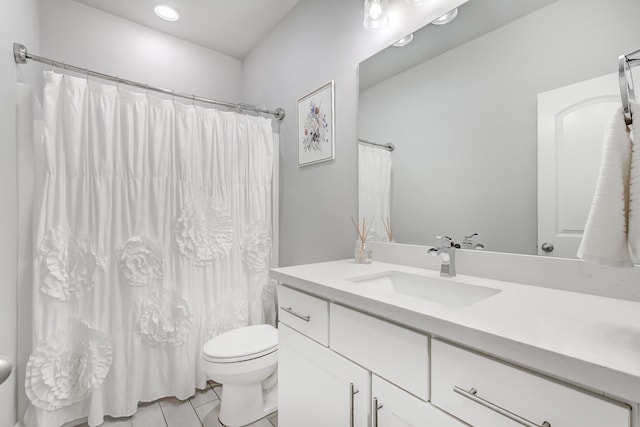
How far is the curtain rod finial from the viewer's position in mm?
1403

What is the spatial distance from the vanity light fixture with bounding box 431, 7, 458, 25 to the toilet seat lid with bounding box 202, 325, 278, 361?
1788 mm

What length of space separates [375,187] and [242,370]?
119 centimetres

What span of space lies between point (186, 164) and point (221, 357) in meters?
1.18

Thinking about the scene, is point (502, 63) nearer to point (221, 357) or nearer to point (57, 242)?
point (221, 357)

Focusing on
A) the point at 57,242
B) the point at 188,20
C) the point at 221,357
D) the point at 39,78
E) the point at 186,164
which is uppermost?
the point at 188,20

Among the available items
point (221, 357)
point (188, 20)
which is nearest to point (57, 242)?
point (221, 357)

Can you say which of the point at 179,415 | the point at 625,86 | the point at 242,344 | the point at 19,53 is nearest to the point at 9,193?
the point at 19,53

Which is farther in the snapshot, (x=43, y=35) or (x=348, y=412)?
(x=43, y=35)

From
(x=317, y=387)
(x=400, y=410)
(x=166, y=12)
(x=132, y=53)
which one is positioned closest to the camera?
(x=400, y=410)

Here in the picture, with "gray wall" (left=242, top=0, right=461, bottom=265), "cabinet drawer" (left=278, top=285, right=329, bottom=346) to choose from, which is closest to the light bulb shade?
"gray wall" (left=242, top=0, right=461, bottom=265)

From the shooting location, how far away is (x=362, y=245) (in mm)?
1532

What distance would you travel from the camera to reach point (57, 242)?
1.48 meters

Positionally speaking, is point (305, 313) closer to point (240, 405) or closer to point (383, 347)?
point (383, 347)

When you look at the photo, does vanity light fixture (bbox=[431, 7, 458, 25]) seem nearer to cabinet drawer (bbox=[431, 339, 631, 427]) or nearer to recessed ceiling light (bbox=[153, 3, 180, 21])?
cabinet drawer (bbox=[431, 339, 631, 427])
